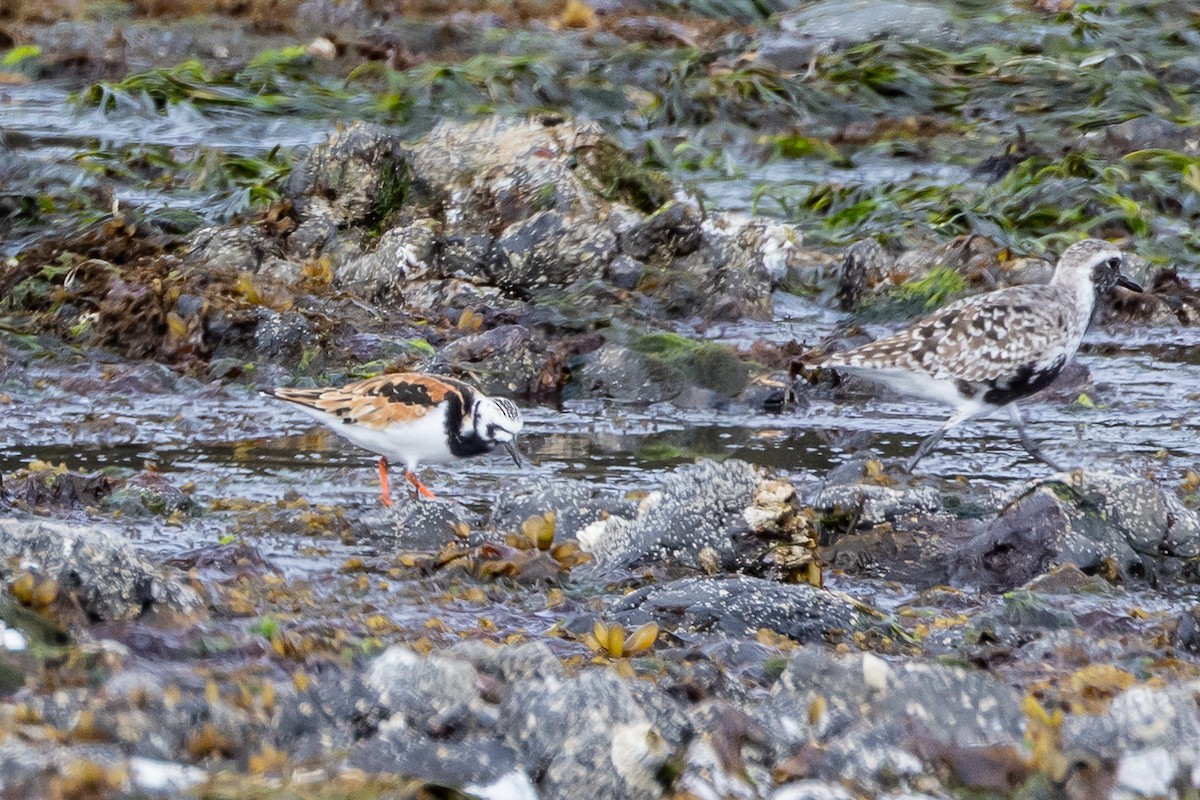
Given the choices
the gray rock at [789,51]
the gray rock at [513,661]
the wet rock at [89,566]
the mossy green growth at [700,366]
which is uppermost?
the gray rock at [513,661]

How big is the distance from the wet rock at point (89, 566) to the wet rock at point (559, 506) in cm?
174

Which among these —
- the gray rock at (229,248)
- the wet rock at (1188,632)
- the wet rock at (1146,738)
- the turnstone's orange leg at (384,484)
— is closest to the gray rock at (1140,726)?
the wet rock at (1146,738)

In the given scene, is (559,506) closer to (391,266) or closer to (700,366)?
(700,366)

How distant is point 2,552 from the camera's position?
4.58m

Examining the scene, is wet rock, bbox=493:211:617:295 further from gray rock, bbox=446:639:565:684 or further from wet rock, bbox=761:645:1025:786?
wet rock, bbox=761:645:1025:786

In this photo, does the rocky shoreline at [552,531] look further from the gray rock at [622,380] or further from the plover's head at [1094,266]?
the plover's head at [1094,266]

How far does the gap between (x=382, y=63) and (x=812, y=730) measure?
1227 centimetres

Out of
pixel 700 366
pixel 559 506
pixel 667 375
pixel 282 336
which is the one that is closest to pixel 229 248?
→ pixel 282 336

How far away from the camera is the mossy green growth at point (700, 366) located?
27.4 ft

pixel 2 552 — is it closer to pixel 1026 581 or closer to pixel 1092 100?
pixel 1026 581

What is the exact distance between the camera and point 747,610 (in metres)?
5.05

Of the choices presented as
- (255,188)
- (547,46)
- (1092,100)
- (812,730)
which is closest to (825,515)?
(812,730)

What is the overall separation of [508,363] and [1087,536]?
3.53m

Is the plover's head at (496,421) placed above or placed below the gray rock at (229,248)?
above
